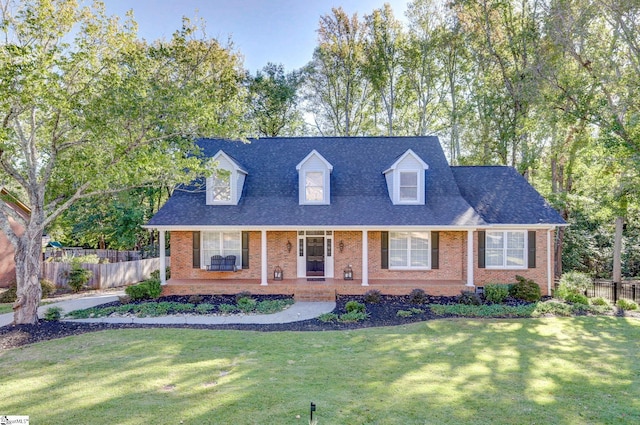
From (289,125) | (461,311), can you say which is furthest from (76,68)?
(289,125)

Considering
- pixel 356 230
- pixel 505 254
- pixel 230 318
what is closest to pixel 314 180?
pixel 356 230

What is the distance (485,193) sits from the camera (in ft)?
52.8

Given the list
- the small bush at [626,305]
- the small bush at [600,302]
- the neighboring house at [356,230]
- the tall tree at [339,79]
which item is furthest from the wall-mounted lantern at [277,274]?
the tall tree at [339,79]

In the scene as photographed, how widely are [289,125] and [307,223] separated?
17.1m

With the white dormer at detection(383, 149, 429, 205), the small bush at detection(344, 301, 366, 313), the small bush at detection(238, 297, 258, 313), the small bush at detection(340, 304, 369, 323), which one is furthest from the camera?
the white dormer at detection(383, 149, 429, 205)

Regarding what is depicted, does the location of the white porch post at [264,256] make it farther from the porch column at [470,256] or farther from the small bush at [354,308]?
the porch column at [470,256]

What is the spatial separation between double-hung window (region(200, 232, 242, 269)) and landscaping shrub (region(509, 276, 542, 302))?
11.7 m

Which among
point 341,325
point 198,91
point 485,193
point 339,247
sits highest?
point 198,91

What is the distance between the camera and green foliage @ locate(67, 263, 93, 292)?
16500 millimetres

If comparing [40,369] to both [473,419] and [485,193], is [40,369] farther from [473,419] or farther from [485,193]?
[485,193]

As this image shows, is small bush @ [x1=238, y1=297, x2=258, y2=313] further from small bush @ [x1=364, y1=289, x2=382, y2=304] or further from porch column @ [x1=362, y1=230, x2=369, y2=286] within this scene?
porch column @ [x1=362, y1=230, x2=369, y2=286]

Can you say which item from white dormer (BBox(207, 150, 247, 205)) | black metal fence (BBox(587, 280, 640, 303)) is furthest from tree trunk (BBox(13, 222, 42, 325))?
black metal fence (BBox(587, 280, 640, 303))

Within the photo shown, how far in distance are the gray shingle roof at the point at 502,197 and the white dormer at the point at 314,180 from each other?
6.61 m

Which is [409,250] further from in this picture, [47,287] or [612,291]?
[47,287]
